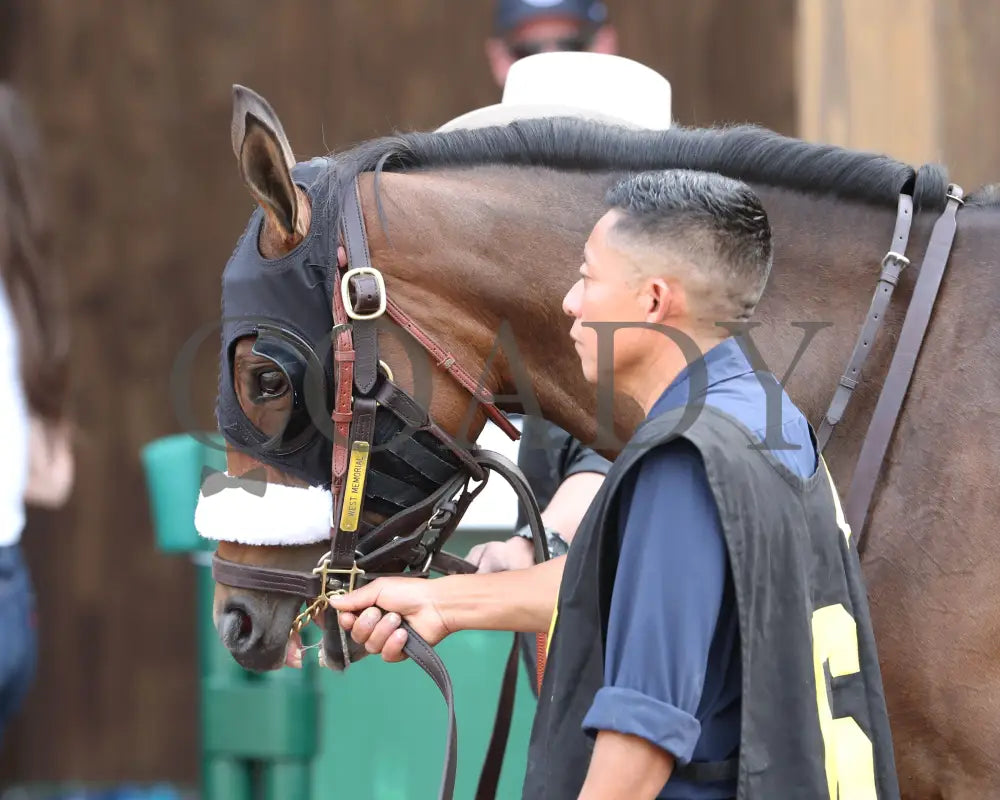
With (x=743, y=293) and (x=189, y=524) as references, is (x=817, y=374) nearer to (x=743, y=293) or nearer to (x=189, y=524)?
(x=743, y=293)

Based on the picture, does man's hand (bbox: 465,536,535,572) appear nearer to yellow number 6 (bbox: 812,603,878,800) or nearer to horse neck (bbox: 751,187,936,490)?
horse neck (bbox: 751,187,936,490)

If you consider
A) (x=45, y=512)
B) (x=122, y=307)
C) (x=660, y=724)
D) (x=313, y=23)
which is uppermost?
(x=313, y=23)

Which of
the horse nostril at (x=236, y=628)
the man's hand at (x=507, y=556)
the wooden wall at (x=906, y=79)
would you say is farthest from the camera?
the wooden wall at (x=906, y=79)

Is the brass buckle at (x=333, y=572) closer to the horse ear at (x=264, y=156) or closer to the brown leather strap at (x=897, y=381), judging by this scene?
the horse ear at (x=264, y=156)

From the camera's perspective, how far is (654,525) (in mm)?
1316

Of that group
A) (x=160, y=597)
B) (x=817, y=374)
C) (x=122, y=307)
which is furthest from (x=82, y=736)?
(x=817, y=374)

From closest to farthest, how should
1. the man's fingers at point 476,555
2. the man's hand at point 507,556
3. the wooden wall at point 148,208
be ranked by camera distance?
1. the man's hand at point 507,556
2. the man's fingers at point 476,555
3. the wooden wall at point 148,208

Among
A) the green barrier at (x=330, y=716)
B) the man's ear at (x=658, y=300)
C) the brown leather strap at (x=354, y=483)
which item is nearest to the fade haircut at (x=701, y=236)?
the man's ear at (x=658, y=300)

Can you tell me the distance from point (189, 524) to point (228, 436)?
3.82 ft

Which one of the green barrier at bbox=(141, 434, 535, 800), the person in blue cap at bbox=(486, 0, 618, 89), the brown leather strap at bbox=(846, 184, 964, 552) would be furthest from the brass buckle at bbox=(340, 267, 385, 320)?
the person in blue cap at bbox=(486, 0, 618, 89)

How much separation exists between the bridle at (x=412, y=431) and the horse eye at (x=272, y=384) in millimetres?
98

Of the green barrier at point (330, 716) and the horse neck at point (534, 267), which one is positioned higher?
the horse neck at point (534, 267)

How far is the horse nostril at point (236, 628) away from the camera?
211 cm

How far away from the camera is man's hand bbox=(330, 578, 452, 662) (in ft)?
6.30
